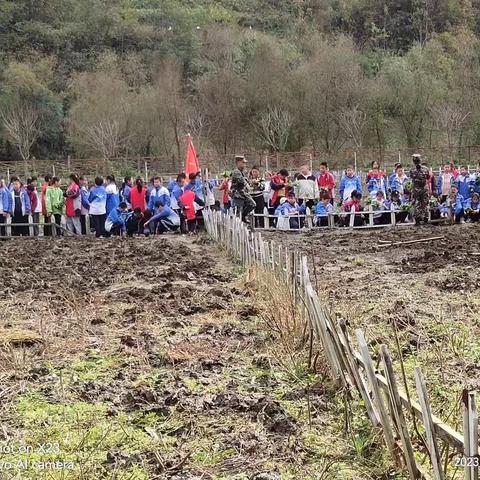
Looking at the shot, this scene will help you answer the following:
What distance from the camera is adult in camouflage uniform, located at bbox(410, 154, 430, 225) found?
49.9ft

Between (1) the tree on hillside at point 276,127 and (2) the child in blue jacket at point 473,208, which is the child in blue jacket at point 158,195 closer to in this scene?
(2) the child in blue jacket at point 473,208

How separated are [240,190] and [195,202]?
3055 mm

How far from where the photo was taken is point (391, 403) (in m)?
3.49

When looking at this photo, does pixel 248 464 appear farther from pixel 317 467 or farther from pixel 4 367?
pixel 4 367

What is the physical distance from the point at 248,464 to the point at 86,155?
3773cm

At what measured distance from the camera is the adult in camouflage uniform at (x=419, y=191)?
1521cm

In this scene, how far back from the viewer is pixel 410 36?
62.3 m

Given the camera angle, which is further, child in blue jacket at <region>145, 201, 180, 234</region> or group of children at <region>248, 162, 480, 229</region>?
child in blue jacket at <region>145, 201, 180, 234</region>

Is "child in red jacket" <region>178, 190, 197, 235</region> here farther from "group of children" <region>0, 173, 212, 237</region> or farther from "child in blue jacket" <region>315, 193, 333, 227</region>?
"child in blue jacket" <region>315, 193, 333, 227</region>

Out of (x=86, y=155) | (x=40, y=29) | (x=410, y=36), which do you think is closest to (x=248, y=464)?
(x=86, y=155)

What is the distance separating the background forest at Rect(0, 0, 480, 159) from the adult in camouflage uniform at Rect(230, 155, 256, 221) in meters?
25.4

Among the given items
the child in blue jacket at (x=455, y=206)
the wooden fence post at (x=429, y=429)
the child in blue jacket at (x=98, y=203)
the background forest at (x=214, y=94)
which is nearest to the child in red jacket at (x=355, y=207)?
the child in blue jacket at (x=455, y=206)

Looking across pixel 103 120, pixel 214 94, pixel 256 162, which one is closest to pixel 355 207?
pixel 256 162

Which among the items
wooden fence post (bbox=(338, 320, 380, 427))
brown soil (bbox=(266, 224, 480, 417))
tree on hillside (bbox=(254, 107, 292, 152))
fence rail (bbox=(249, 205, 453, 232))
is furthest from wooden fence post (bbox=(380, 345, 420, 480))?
tree on hillside (bbox=(254, 107, 292, 152))
